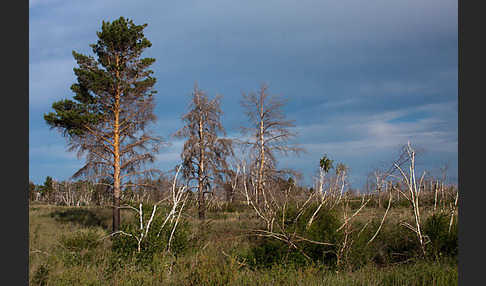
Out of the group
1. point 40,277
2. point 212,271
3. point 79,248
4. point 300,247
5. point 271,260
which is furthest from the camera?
point 79,248

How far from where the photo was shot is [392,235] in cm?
1235

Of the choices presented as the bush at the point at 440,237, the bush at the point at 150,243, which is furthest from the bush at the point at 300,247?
the bush at the point at 440,237

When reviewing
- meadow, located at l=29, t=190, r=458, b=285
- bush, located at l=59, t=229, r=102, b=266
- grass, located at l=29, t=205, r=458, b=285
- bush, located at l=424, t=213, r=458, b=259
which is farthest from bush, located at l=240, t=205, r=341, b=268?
bush, located at l=59, t=229, r=102, b=266

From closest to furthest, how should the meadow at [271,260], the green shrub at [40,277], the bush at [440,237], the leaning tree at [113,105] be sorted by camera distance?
the meadow at [271,260], the green shrub at [40,277], the bush at [440,237], the leaning tree at [113,105]

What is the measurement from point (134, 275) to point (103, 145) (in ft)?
45.7

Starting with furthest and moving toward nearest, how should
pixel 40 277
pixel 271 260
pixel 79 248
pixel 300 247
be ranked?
pixel 79 248 → pixel 271 260 → pixel 300 247 → pixel 40 277

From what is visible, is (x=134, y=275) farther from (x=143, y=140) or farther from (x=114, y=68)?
(x=114, y=68)

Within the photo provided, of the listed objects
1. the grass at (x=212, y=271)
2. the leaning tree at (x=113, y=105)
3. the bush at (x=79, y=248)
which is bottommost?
the bush at (x=79, y=248)

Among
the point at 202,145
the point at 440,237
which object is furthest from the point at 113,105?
the point at 440,237

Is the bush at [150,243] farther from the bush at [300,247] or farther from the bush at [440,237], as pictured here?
the bush at [440,237]

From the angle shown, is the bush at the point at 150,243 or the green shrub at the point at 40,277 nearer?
the green shrub at the point at 40,277

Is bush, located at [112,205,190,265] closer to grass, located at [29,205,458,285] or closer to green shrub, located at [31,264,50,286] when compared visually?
grass, located at [29,205,458,285]

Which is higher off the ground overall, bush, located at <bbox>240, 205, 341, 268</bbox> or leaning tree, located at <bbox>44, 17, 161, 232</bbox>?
leaning tree, located at <bbox>44, 17, 161, 232</bbox>

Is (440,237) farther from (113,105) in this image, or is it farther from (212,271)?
(113,105)
